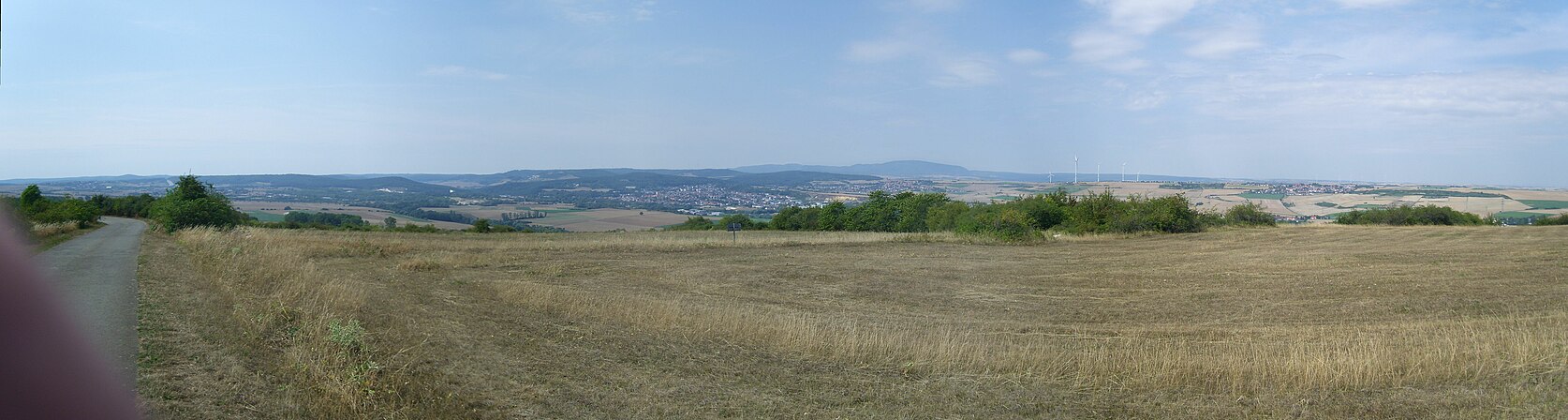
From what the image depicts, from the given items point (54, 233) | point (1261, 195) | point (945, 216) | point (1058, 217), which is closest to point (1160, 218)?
point (1058, 217)

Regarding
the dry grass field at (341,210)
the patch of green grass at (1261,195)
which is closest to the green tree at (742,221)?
the dry grass field at (341,210)

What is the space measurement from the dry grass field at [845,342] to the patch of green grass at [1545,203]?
2954cm

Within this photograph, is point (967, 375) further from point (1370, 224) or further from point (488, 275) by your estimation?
point (1370, 224)

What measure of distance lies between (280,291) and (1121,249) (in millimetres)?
27526

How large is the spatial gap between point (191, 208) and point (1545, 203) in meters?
68.5

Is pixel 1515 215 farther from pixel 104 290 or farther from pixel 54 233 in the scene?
pixel 54 233

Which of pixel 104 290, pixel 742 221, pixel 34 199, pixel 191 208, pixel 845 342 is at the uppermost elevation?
pixel 34 199

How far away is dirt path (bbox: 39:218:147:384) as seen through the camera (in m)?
6.42

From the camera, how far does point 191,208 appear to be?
103 ft

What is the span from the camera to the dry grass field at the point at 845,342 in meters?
6.18

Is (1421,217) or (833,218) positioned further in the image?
(833,218)

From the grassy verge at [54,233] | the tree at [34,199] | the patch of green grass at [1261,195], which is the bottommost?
the grassy verge at [54,233]

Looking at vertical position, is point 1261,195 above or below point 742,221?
above

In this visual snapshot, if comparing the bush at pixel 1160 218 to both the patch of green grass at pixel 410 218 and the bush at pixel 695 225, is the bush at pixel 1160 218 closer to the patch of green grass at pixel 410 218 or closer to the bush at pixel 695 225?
the bush at pixel 695 225
